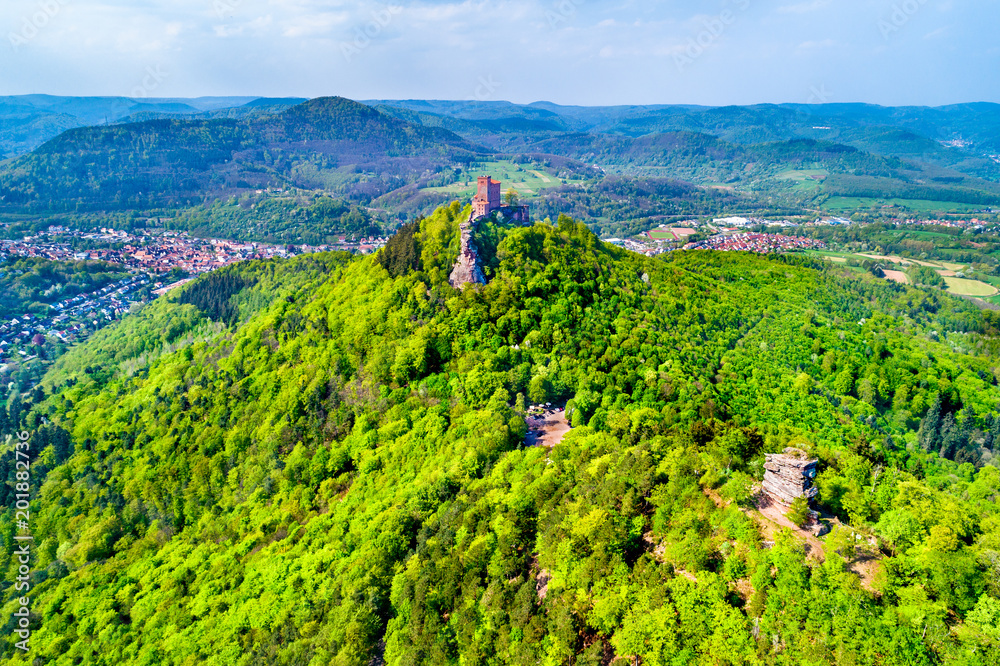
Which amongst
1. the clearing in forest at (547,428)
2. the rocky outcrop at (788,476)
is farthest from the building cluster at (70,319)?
the rocky outcrop at (788,476)

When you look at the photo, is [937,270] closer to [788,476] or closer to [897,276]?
[897,276]

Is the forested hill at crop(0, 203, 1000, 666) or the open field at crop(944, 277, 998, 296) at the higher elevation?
the forested hill at crop(0, 203, 1000, 666)

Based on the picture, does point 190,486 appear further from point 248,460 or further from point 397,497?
point 397,497

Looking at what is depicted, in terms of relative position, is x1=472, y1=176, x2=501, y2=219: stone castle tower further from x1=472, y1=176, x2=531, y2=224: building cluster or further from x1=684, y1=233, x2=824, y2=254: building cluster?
x1=684, y1=233, x2=824, y2=254: building cluster

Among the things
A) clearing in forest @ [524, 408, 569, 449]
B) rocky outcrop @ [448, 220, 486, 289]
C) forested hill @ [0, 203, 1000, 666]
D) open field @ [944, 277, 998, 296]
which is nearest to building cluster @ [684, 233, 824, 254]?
open field @ [944, 277, 998, 296]

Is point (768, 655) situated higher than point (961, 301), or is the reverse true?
point (768, 655)

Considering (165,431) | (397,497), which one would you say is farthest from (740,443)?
(165,431)

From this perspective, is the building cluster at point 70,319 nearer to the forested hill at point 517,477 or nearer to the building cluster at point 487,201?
the forested hill at point 517,477
